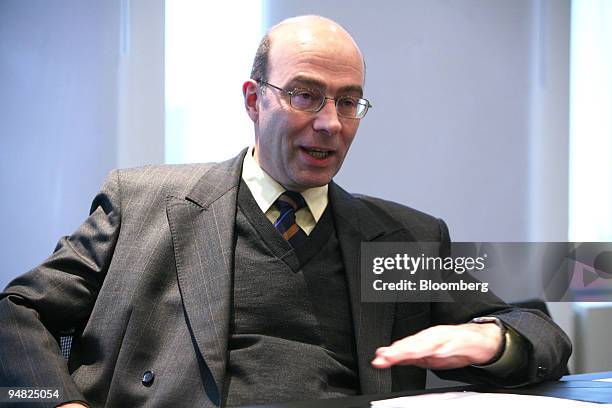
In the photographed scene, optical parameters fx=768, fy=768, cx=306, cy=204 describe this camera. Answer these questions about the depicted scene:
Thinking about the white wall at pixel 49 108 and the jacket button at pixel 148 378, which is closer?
the jacket button at pixel 148 378

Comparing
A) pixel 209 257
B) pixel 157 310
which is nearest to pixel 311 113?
pixel 209 257

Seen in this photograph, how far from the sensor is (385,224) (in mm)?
1764

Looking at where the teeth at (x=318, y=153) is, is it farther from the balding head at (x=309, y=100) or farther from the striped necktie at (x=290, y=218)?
the striped necktie at (x=290, y=218)

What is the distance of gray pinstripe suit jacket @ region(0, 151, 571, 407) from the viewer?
1390mm

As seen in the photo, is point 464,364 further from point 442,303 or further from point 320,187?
point 320,187

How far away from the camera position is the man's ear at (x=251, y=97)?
1764 mm

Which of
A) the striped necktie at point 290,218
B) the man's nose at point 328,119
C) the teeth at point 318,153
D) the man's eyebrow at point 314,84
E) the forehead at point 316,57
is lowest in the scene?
the striped necktie at point 290,218

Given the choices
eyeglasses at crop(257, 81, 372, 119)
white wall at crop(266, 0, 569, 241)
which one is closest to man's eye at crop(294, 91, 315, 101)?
eyeglasses at crop(257, 81, 372, 119)

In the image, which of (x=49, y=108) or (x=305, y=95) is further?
(x=49, y=108)

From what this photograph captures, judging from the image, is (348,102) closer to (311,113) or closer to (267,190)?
(311,113)

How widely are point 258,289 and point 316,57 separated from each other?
51cm

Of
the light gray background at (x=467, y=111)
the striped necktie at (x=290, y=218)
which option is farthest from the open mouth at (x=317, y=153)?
the light gray background at (x=467, y=111)

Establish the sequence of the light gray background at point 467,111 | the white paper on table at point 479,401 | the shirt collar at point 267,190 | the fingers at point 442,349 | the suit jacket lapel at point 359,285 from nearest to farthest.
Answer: the white paper on table at point 479,401, the fingers at point 442,349, the suit jacket lapel at point 359,285, the shirt collar at point 267,190, the light gray background at point 467,111

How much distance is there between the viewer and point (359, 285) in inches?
64.4
